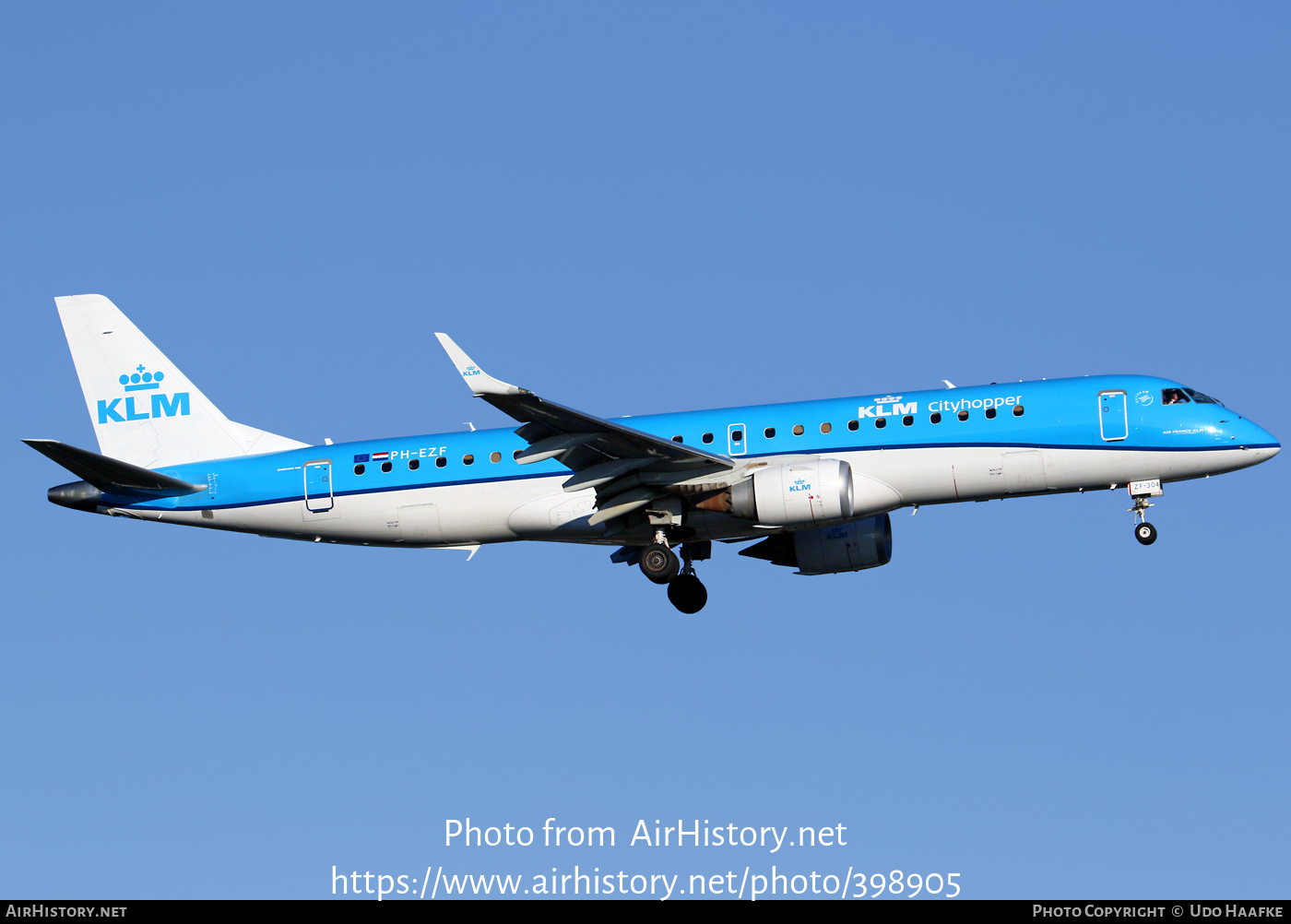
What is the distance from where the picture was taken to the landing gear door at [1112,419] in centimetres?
3806

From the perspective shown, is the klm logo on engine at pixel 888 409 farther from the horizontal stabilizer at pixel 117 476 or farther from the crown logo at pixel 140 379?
the crown logo at pixel 140 379

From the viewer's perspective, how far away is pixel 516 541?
136 ft

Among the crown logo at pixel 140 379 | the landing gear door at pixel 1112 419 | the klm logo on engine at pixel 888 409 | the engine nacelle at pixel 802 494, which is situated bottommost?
the engine nacelle at pixel 802 494

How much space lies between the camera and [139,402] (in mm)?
44500

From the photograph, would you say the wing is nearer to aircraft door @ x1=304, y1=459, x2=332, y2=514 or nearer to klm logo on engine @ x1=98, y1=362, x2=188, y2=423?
aircraft door @ x1=304, y1=459, x2=332, y2=514

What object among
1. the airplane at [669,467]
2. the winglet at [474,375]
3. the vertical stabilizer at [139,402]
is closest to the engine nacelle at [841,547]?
the airplane at [669,467]

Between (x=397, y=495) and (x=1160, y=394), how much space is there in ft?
60.4

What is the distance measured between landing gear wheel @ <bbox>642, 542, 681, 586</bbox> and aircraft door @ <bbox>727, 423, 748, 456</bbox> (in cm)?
287

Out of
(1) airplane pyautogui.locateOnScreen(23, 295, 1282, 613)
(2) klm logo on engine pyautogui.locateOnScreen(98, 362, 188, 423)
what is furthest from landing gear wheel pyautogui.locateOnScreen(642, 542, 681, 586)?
(2) klm logo on engine pyautogui.locateOnScreen(98, 362, 188, 423)

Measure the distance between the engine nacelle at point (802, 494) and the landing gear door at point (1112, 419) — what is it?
592cm

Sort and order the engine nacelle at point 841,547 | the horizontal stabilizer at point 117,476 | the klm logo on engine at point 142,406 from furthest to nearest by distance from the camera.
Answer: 1. the klm logo on engine at point 142,406
2. the engine nacelle at point 841,547
3. the horizontal stabilizer at point 117,476

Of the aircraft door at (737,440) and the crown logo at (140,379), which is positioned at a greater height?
the crown logo at (140,379)

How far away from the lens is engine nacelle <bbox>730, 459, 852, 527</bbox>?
37.4m
